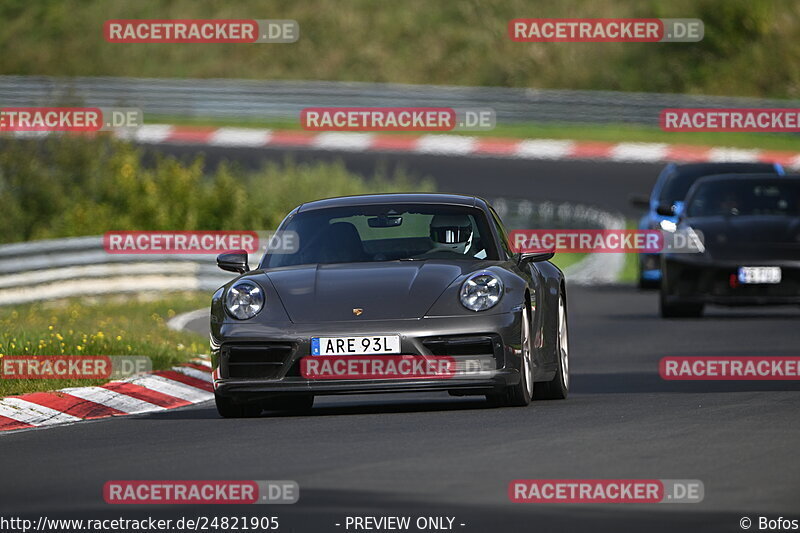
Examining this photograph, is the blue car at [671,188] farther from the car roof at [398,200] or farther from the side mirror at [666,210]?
the car roof at [398,200]

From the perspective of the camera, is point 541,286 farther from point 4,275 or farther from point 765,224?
point 4,275

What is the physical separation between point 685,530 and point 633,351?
10.3 metres

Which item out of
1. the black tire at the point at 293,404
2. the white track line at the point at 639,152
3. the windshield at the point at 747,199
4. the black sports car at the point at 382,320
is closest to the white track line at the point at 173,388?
the black tire at the point at 293,404

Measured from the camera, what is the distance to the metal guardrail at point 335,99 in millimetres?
40656

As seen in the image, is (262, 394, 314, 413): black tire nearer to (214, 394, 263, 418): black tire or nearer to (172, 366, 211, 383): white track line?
(214, 394, 263, 418): black tire

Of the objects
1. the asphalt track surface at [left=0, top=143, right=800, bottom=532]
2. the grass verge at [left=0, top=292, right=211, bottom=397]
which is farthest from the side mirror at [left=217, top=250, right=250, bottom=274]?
the grass verge at [left=0, top=292, right=211, bottom=397]

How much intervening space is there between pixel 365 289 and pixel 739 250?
9434 mm

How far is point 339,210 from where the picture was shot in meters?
12.1

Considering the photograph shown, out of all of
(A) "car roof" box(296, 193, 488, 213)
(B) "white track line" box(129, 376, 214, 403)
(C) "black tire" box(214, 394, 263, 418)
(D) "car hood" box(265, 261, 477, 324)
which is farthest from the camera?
(B) "white track line" box(129, 376, 214, 403)

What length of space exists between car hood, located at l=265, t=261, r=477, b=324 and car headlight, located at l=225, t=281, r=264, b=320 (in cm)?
13

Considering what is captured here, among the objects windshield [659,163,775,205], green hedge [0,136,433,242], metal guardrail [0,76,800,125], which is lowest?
windshield [659,163,775,205]

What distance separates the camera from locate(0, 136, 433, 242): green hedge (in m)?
28.3

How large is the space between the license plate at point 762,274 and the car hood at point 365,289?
28.4ft

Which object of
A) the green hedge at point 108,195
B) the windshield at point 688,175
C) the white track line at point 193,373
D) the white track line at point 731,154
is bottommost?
the white track line at point 193,373
